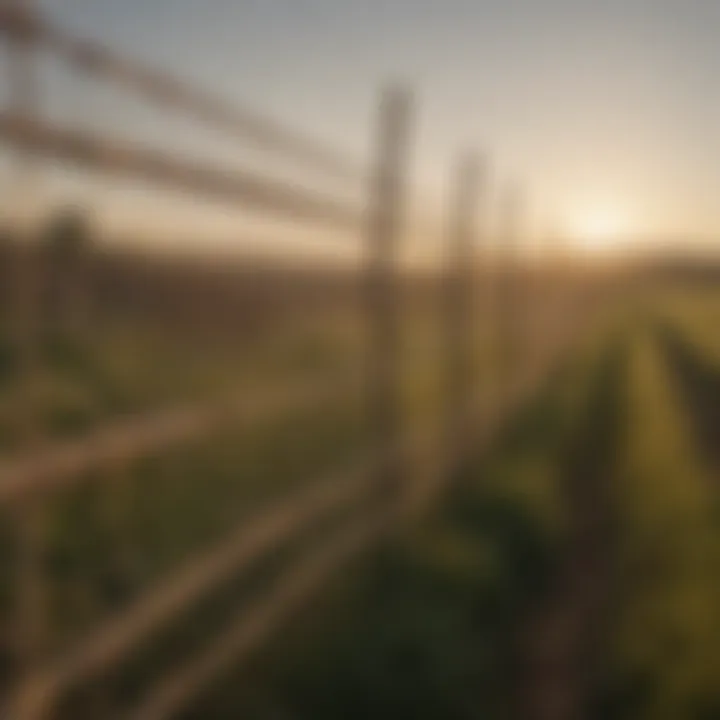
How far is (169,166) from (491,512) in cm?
270

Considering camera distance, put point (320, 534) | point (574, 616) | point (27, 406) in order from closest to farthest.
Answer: point (27, 406) < point (320, 534) < point (574, 616)

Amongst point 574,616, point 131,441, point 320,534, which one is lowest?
point 574,616

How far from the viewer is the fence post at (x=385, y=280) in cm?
399

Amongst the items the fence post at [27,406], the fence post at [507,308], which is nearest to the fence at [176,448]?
the fence post at [27,406]

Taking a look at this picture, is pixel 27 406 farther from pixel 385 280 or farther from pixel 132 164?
pixel 385 280

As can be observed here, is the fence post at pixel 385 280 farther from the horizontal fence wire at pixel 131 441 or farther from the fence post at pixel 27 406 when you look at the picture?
the fence post at pixel 27 406

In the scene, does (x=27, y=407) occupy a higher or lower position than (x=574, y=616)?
higher

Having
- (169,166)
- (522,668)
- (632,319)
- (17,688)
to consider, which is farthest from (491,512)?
(632,319)

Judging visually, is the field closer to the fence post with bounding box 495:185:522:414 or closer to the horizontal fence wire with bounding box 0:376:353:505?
the horizontal fence wire with bounding box 0:376:353:505

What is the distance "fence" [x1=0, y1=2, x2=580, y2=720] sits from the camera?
6.04ft

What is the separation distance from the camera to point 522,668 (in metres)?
3.28

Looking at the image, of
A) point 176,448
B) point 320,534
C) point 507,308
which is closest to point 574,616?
point 320,534

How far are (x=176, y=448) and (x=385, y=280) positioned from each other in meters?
1.70

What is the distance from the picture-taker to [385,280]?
406 centimetres
